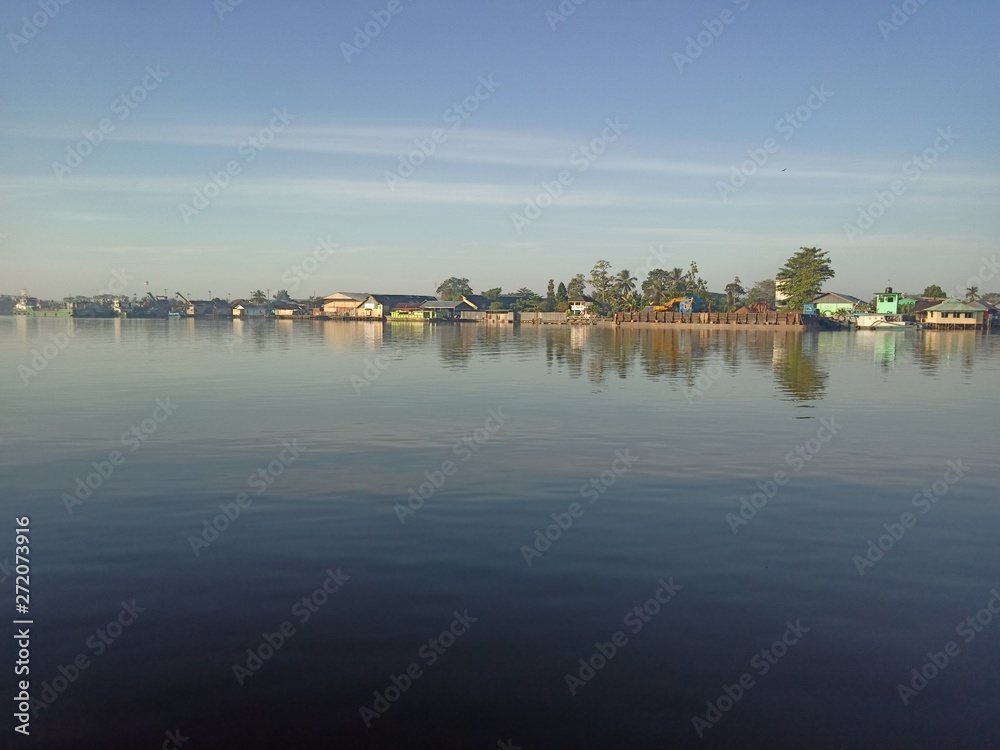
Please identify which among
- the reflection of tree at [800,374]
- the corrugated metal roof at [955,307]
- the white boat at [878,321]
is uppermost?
the corrugated metal roof at [955,307]

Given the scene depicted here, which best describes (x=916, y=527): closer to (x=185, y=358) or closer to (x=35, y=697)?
(x=35, y=697)

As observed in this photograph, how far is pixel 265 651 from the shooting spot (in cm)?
757

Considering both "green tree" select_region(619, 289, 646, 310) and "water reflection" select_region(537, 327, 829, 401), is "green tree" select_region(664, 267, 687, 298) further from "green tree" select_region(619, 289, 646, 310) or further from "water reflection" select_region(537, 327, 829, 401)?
"water reflection" select_region(537, 327, 829, 401)

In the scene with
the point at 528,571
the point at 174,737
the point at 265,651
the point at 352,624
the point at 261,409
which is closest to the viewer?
the point at 174,737

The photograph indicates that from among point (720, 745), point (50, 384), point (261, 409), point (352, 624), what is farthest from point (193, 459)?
point (50, 384)

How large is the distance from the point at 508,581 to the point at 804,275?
422 ft

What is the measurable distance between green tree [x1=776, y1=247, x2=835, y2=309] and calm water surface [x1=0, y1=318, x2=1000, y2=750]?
110 metres

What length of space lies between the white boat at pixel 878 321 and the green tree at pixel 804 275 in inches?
336

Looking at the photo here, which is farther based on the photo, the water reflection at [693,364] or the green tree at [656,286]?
the green tree at [656,286]

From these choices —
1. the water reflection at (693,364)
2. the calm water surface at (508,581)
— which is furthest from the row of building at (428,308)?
the calm water surface at (508,581)

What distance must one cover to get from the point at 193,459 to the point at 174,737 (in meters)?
11.6

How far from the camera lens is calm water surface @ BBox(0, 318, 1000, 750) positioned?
6.54 m

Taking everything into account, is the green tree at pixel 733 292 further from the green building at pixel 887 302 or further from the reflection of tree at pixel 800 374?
the reflection of tree at pixel 800 374

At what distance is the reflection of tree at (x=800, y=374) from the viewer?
30.5 meters
